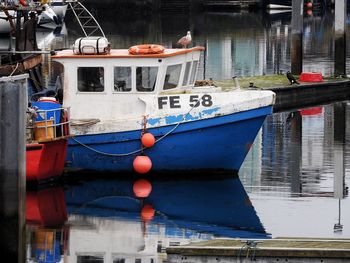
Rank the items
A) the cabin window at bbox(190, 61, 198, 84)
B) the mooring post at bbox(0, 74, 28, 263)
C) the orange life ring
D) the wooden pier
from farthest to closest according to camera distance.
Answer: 1. the cabin window at bbox(190, 61, 198, 84)
2. the orange life ring
3. the mooring post at bbox(0, 74, 28, 263)
4. the wooden pier

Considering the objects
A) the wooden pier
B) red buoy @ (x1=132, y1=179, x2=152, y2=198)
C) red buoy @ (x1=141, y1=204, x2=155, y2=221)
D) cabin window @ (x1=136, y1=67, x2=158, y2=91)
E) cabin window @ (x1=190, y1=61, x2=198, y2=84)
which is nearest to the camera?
the wooden pier

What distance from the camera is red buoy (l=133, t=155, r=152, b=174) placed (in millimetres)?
23297

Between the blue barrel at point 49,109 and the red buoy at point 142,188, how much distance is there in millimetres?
1710

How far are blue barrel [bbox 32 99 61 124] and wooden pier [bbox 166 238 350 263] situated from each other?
7.27 m

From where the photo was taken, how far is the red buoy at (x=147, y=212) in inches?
812

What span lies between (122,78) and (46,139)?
2.04 m

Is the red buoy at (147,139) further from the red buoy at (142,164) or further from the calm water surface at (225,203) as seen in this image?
the calm water surface at (225,203)

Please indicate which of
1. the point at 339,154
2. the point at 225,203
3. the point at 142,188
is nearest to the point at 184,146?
the point at 142,188

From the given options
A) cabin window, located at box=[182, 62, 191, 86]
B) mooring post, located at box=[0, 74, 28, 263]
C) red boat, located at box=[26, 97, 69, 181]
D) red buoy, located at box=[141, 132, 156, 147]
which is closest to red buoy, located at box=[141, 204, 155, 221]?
red buoy, located at box=[141, 132, 156, 147]

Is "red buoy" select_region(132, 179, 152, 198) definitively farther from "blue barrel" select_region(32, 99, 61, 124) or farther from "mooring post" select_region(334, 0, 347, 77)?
"mooring post" select_region(334, 0, 347, 77)

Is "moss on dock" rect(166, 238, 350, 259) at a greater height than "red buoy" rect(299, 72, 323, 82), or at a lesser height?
lesser

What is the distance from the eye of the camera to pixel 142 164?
2328 cm

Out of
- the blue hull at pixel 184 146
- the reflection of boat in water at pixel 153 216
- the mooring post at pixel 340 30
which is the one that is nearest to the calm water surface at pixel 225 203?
the reflection of boat in water at pixel 153 216

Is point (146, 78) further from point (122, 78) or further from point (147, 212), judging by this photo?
point (147, 212)
